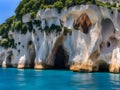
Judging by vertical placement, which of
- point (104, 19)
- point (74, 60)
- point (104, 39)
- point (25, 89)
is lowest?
point (25, 89)

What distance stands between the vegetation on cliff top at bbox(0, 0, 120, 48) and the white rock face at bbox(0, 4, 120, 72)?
3.01ft

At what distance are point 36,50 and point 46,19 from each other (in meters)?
7.01

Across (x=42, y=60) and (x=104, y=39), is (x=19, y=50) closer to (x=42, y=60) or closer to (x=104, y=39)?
(x=42, y=60)

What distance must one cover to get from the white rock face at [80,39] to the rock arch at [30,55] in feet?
6.11

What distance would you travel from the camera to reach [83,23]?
5425 cm

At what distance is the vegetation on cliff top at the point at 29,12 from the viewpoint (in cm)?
5542

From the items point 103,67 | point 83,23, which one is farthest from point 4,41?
point 103,67

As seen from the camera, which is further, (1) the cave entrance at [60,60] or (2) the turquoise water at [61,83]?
(1) the cave entrance at [60,60]

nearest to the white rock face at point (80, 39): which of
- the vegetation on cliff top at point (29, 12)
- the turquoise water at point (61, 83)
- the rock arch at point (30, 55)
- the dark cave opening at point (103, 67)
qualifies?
the vegetation on cliff top at point (29, 12)

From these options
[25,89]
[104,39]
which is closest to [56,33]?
[104,39]

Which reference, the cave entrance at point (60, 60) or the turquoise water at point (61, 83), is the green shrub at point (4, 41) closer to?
the cave entrance at point (60, 60)

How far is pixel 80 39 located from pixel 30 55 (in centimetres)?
1734

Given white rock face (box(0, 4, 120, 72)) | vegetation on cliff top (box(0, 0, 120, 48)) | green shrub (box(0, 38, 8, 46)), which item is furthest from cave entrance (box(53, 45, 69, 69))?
green shrub (box(0, 38, 8, 46))

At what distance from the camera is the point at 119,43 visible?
166 feet
